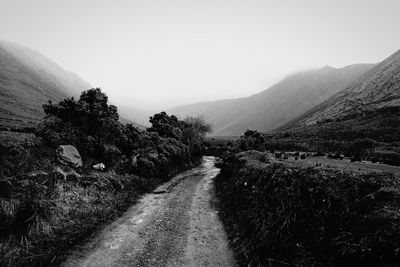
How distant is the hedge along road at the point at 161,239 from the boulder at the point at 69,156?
6.31 m

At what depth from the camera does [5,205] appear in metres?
12.0

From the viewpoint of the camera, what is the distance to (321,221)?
33.9ft

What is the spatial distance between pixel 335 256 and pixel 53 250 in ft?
38.3

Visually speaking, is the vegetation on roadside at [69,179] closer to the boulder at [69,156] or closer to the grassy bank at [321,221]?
the boulder at [69,156]

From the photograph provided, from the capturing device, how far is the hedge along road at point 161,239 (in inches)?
466

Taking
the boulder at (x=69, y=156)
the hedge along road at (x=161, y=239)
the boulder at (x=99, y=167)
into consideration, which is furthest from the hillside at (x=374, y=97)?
the boulder at (x=69, y=156)

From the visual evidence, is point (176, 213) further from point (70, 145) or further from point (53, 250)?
point (70, 145)

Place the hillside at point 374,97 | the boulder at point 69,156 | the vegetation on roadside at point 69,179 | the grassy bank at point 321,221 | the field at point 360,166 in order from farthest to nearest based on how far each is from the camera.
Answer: the hillside at point 374,97
the boulder at point 69,156
the field at point 360,166
the vegetation on roadside at point 69,179
the grassy bank at point 321,221

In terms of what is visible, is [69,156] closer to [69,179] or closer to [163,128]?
[69,179]

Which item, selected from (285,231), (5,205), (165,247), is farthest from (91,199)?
(285,231)

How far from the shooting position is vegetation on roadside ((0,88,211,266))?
11406 millimetres

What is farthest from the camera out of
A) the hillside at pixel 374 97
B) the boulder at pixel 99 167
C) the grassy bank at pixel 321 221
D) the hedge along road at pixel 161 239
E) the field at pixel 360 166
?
the hillside at pixel 374 97

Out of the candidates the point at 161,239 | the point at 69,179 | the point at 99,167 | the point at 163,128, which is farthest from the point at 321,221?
the point at 163,128

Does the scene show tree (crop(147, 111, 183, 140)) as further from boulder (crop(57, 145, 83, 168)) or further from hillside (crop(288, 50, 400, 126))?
hillside (crop(288, 50, 400, 126))
